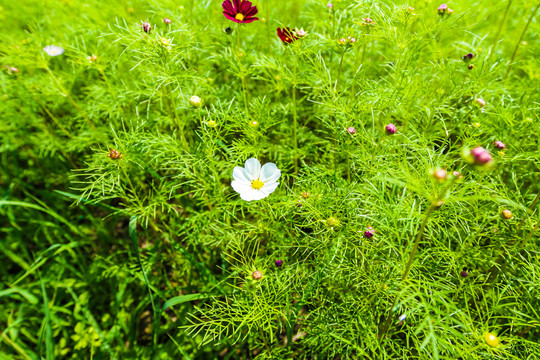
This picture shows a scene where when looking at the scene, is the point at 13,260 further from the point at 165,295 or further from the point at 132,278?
the point at 165,295

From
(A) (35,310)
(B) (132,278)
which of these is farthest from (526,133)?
(A) (35,310)

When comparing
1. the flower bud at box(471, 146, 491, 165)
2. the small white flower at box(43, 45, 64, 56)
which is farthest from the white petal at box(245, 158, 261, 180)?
the small white flower at box(43, 45, 64, 56)

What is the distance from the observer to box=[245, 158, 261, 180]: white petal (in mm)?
1234

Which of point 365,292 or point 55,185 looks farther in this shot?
point 55,185

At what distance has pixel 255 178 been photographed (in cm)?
127

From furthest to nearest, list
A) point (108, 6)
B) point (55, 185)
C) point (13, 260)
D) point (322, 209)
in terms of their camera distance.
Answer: point (108, 6)
point (55, 185)
point (13, 260)
point (322, 209)

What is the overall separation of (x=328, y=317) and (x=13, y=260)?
70.6 inches

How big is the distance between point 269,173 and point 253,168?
71 mm

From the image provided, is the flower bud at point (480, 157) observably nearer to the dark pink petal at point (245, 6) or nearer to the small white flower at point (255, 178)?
the small white flower at point (255, 178)

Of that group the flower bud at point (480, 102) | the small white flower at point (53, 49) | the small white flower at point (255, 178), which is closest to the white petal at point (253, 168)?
the small white flower at point (255, 178)

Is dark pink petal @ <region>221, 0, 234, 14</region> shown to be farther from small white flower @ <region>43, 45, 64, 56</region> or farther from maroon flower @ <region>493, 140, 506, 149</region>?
small white flower @ <region>43, 45, 64, 56</region>

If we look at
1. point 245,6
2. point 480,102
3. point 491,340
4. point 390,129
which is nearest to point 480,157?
point 390,129

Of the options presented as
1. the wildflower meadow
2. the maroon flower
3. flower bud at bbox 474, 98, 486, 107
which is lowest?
the wildflower meadow

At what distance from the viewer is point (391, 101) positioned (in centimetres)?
115
